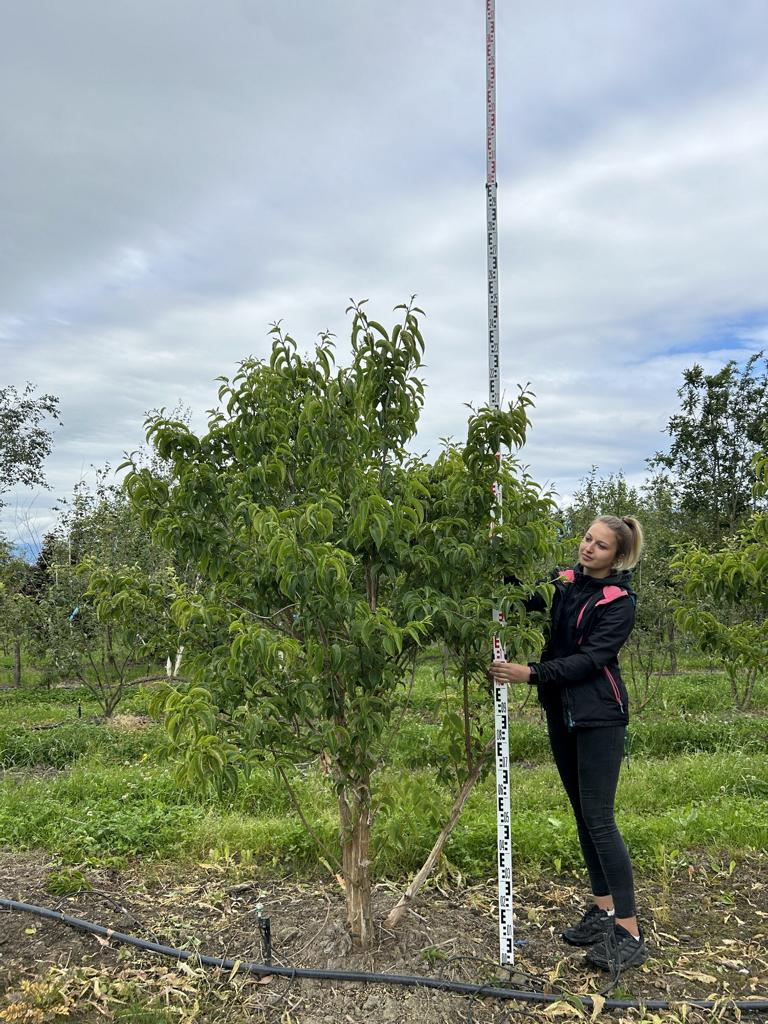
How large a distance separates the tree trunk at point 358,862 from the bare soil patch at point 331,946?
0.40 feet

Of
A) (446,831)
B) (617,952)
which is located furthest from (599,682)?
(617,952)

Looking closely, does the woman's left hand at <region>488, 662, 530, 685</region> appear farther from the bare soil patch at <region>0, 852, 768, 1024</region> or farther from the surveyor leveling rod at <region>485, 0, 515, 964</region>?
the bare soil patch at <region>0, 852, 768, 1024</region>

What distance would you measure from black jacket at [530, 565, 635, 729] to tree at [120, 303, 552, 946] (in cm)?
51

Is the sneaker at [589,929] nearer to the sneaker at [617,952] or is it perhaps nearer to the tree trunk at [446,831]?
the sneaker at [617,952]

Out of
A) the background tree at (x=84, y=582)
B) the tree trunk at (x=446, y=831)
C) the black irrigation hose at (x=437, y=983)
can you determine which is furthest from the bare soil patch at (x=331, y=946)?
the background tree at (x=84, y=582)

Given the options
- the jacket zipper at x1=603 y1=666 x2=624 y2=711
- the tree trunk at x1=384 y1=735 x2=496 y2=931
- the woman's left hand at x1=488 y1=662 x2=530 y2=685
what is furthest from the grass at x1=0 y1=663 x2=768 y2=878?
the jacket zipper at x1=603 y1=666 x2=624 y2=711

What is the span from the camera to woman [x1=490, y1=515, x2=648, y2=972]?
349cm

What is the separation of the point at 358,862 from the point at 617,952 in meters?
1.26

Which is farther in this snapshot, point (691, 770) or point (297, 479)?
point (691, 770)

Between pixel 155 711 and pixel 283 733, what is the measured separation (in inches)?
25.7

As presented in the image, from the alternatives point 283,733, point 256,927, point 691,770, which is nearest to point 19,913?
point 256,927

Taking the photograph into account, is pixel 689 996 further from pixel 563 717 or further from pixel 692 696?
pixel 692 696

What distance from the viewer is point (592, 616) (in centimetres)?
358

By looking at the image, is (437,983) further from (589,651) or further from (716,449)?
(716,449)
